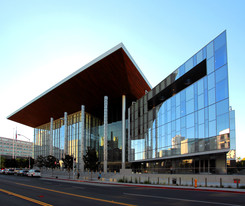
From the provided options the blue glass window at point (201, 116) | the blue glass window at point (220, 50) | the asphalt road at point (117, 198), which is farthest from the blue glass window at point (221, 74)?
the asphalt road at point (117, 198)

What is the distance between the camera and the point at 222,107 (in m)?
29.6

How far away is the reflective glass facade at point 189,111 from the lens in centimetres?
3020

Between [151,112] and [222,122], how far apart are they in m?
20.0

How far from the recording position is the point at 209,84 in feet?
106

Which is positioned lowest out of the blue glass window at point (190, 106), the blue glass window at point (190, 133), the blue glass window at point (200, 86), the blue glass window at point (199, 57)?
the blue glass window at point (190, 133)

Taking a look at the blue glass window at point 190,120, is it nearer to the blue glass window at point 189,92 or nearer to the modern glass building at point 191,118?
the modern glass building at point 191,118

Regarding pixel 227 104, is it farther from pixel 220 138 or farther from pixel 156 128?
pixel 156 128

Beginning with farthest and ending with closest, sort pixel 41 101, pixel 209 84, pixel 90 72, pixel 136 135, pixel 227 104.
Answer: pixel 41 101 → pixel 136 135 → pixel 90 72 → pixel 209 84 → pixel 227 104

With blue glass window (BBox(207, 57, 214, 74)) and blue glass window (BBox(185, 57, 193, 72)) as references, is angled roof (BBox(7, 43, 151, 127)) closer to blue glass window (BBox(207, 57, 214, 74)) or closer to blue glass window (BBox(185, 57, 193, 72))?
blue glass window (BBox(185, 57, 193, 72))

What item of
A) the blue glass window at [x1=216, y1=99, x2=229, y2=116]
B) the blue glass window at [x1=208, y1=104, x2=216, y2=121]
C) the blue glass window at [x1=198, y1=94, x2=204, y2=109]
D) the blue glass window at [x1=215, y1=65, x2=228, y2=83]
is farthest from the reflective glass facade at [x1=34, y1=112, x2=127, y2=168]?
the blue glass window at [x1=215, y1=65, x2=228, y2=83]

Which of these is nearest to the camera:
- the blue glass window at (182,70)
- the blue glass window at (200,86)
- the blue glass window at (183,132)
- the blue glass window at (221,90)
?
the blue glass window at (221,90)

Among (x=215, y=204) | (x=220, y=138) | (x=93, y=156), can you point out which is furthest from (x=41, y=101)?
(x=215, y=204)

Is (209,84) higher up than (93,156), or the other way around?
(209,84)

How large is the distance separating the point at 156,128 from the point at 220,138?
17.4 metres
